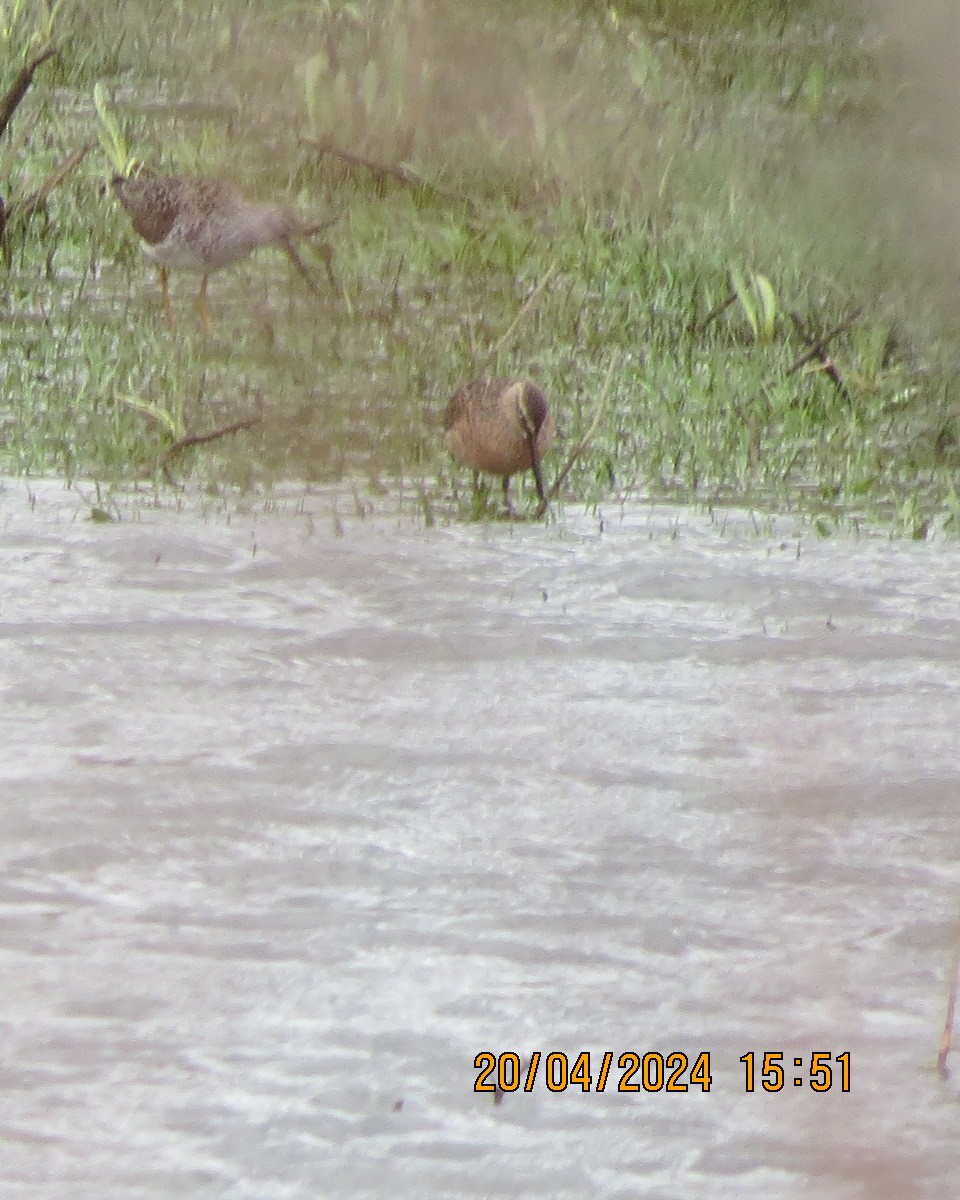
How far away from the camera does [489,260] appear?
13.3 ft

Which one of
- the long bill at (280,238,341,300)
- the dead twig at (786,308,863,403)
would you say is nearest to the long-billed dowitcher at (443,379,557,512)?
the long bill at (280,238,341,300)

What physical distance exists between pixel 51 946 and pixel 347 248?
277 centimetres

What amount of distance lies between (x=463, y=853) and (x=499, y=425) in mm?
1295

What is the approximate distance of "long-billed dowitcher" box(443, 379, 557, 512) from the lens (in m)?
2.84

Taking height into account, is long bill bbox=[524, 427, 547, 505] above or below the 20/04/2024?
below

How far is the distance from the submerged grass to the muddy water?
17 centimetres

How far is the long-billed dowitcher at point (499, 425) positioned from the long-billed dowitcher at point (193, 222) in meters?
0.62

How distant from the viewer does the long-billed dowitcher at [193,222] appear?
3.43 m

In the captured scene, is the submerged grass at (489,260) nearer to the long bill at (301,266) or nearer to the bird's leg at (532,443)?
the long bill at (301,266)

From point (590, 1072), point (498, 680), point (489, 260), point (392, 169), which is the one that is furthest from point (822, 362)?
point (392, 169)

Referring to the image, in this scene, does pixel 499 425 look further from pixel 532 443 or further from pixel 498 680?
pixel 498 680

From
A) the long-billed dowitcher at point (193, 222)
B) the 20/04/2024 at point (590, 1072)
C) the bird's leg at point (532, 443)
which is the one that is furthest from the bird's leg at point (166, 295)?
the 20/04/2024 at point (590, 1072)

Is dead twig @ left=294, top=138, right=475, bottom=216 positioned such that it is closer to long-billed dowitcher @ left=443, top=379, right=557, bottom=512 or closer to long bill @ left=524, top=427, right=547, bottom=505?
long bill @ left=524, top=427, right=547, bottom=505

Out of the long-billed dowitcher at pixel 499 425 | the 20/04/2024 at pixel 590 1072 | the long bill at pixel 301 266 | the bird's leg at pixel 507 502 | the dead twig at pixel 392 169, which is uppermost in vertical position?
the dead twig at pixel 392 169
